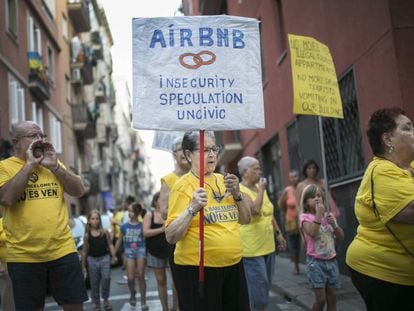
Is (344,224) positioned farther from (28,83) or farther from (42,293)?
(28,83)

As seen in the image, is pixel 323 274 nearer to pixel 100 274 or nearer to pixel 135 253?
pixel 100 274

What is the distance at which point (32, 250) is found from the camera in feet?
13.8

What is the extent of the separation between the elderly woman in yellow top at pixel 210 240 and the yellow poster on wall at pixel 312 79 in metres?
2.19

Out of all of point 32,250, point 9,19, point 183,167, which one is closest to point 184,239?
point 32,250

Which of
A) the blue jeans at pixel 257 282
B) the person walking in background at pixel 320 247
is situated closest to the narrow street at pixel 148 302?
the blue jeans at pixel 257 282

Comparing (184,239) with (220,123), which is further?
(220,123)

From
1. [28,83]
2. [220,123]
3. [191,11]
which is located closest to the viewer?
[220,123]

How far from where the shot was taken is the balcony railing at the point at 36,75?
68.7 feet

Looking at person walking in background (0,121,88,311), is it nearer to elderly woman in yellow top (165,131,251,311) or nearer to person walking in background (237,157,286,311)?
elderly woman in yellow top (165,131,251,311)

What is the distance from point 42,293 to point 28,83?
1777cm

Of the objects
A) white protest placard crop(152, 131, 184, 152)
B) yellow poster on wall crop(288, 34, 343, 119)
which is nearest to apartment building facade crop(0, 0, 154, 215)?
yellow poster on wall crop(288, 34, 343, 119)

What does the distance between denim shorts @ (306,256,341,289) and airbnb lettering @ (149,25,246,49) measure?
2.57 m

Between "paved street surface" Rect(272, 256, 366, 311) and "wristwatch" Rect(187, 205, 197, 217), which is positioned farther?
"paved street surface" Rect(272, 256, 366, 311)

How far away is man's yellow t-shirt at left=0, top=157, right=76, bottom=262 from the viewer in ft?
13.9
